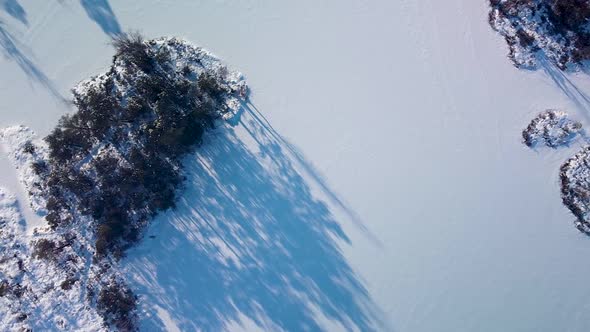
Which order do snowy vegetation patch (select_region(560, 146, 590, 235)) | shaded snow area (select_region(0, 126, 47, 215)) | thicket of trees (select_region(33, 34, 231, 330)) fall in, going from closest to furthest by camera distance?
1. snowy vegetation patch (select_region(560, 146, 590, 235))
2. thicket of trees (select_region(33, 34, 231, 330))
3. shaded snow area (select_region(0, 126, 47, 215))

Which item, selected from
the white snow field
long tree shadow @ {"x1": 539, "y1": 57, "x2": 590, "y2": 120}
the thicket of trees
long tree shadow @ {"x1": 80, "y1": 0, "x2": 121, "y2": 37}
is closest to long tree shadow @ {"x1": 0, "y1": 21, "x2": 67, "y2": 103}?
the white snow field

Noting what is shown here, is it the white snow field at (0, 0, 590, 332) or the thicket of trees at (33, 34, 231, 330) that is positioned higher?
the thicket of trees at (33, 34, 231, 330)

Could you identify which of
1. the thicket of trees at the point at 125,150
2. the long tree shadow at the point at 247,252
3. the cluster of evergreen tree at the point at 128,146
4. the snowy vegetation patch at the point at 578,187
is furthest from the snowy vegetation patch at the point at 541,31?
the cluster of evergreen tree at the point at 128,146

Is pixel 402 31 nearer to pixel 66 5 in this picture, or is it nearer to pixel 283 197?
pixel 283 197

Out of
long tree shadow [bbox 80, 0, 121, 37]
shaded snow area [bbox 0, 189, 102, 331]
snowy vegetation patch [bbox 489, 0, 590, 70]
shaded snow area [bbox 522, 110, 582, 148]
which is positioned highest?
long tree shadow [bbox 80, 0, 121, 37]

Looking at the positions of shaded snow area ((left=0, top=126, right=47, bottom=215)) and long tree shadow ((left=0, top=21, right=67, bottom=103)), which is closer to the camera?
shaded snow area ((left=0, top=126, right=47, bottom=215))

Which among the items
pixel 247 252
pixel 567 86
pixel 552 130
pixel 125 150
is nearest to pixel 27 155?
pixel 125 150

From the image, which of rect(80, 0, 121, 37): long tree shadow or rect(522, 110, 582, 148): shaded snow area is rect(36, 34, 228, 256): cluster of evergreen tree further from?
rect(522, 110, 582, 148): shaded snow area
